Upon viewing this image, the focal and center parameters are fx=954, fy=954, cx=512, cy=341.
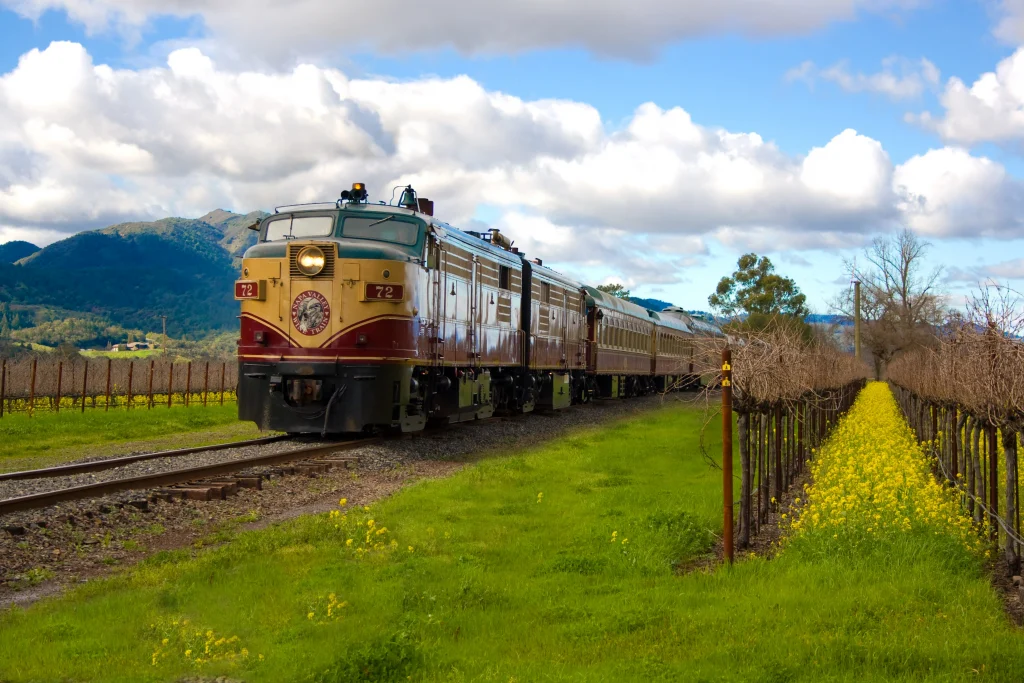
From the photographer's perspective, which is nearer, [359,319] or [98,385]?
[359,319]

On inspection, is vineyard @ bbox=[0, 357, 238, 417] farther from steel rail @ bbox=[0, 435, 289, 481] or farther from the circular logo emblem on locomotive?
the circular logo emblem on locomotive

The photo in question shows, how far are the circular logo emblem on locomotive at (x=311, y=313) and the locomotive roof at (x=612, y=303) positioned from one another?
62.8 feet

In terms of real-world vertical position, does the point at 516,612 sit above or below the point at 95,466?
below

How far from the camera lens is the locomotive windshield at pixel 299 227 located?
18125mm

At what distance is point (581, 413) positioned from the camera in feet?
103

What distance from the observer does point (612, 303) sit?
40.0 m

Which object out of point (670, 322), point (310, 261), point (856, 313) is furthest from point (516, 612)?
point (856, 313)

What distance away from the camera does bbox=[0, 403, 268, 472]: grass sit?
19.8m

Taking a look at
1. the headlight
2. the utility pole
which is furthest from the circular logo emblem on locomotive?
the utility pole

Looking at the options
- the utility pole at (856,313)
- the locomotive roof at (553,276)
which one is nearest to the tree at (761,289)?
the utility pole at (856,313)

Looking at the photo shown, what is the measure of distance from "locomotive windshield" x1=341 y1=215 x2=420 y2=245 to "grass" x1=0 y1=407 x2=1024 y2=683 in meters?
7.63

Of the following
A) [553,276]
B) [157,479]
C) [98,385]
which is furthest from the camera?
[98,385]

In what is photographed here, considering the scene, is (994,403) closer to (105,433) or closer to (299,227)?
(299,227)

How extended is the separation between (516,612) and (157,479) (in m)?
7.13
